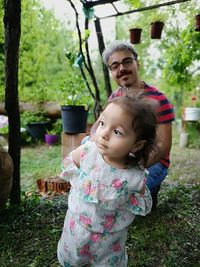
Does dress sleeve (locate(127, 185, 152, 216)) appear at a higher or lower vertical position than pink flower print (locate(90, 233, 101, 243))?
higher

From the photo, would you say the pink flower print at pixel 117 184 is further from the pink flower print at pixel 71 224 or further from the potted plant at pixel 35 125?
the potted plant at pixel 35 125

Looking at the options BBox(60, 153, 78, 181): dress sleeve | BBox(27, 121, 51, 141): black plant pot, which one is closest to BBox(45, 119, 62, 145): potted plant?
BBox(27, 121, 51, 141): black plant pot

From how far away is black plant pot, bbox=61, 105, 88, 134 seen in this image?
3.45m

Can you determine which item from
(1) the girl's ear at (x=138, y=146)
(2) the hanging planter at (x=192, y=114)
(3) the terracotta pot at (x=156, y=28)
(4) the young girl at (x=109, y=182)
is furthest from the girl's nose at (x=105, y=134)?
(2) the hanging planter at (x=192, y=114)

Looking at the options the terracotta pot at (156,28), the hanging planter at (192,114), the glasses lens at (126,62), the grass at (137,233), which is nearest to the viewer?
the grass at (137,233)

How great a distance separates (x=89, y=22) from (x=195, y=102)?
4.10 metres

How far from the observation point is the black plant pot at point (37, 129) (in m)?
6.38

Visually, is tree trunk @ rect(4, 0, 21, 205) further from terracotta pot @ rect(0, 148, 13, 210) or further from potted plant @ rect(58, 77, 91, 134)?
potted plant @ rect(58, 77, 91, 134)

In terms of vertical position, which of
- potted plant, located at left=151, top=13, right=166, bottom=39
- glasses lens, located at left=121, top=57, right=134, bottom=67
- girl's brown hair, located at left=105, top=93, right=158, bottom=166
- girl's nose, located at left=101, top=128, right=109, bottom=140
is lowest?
girl's nose, located at left=101, top=128, right=109, bottom=140

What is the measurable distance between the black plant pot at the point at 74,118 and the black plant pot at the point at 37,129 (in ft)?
9.78

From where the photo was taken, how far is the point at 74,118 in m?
3.44

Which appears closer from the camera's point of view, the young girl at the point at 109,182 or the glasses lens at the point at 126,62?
the young girl at the point at 109,182

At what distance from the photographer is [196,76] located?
6.26 meters

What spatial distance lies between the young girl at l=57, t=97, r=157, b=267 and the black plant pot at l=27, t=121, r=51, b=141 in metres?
5.22
